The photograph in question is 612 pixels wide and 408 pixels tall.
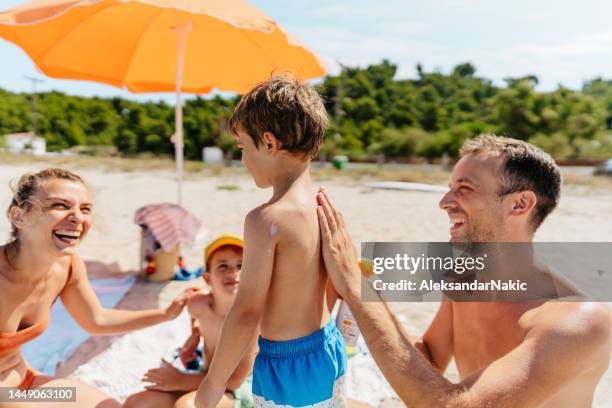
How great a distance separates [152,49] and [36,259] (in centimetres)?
424

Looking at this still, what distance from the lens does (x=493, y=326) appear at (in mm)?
1788

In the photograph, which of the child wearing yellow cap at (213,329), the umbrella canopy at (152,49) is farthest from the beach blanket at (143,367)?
the umbrella canopy at (152,49)

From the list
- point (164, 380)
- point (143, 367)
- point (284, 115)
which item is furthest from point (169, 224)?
point (284, 115)

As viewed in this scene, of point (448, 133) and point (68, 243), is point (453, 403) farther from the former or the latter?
point (448, 133)

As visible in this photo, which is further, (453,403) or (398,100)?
(398,100)

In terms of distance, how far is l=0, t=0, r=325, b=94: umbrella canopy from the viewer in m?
4.99

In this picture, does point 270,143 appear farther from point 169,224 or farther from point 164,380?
point 169,224

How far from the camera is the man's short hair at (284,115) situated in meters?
1.67

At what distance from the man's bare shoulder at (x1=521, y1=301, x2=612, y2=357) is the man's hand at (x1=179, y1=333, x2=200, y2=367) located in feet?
6.40

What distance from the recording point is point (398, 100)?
115 feet

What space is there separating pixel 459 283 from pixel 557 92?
31802 millimetres

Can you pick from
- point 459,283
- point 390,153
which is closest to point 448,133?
point 390,153

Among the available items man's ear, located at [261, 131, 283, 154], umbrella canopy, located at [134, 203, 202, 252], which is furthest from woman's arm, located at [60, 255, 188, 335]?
umbrella canopy, located at [134, 203, 202, 252]

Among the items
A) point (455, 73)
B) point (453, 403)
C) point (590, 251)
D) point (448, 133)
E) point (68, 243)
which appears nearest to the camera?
point (453, 403)
